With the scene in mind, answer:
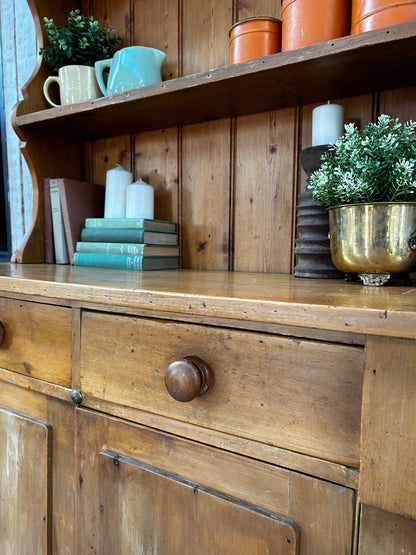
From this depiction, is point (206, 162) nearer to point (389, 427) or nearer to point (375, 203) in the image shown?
point (375, 203)

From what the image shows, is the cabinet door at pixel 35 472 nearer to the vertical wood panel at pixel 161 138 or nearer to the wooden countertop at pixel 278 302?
the wooden countertop at pixel 278 302

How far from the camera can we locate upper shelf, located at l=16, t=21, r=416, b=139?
65cm

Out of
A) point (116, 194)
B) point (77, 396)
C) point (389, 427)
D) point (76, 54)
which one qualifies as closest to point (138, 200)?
point (116, 194)

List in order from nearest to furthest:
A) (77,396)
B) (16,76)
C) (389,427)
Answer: (389,427)
(77,396)
(16,76)

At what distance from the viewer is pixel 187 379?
467 mm

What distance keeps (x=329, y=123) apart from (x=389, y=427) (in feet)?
1.99

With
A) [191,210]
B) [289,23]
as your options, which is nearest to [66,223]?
[191,210]

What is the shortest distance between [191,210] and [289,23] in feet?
1.61

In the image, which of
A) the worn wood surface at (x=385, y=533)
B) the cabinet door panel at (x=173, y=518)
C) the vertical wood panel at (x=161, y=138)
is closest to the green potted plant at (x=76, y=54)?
the vertical wood panel at (x=161, y=138)

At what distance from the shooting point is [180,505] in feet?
1.70

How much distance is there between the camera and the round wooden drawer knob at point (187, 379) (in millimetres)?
468

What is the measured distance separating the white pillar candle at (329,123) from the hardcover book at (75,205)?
68cm

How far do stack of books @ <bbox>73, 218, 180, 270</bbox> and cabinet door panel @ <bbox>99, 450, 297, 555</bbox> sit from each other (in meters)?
0.45

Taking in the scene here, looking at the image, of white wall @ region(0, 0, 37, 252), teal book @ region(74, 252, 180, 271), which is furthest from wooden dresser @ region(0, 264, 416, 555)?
white wall @ region(0, 0, 37, 252)
